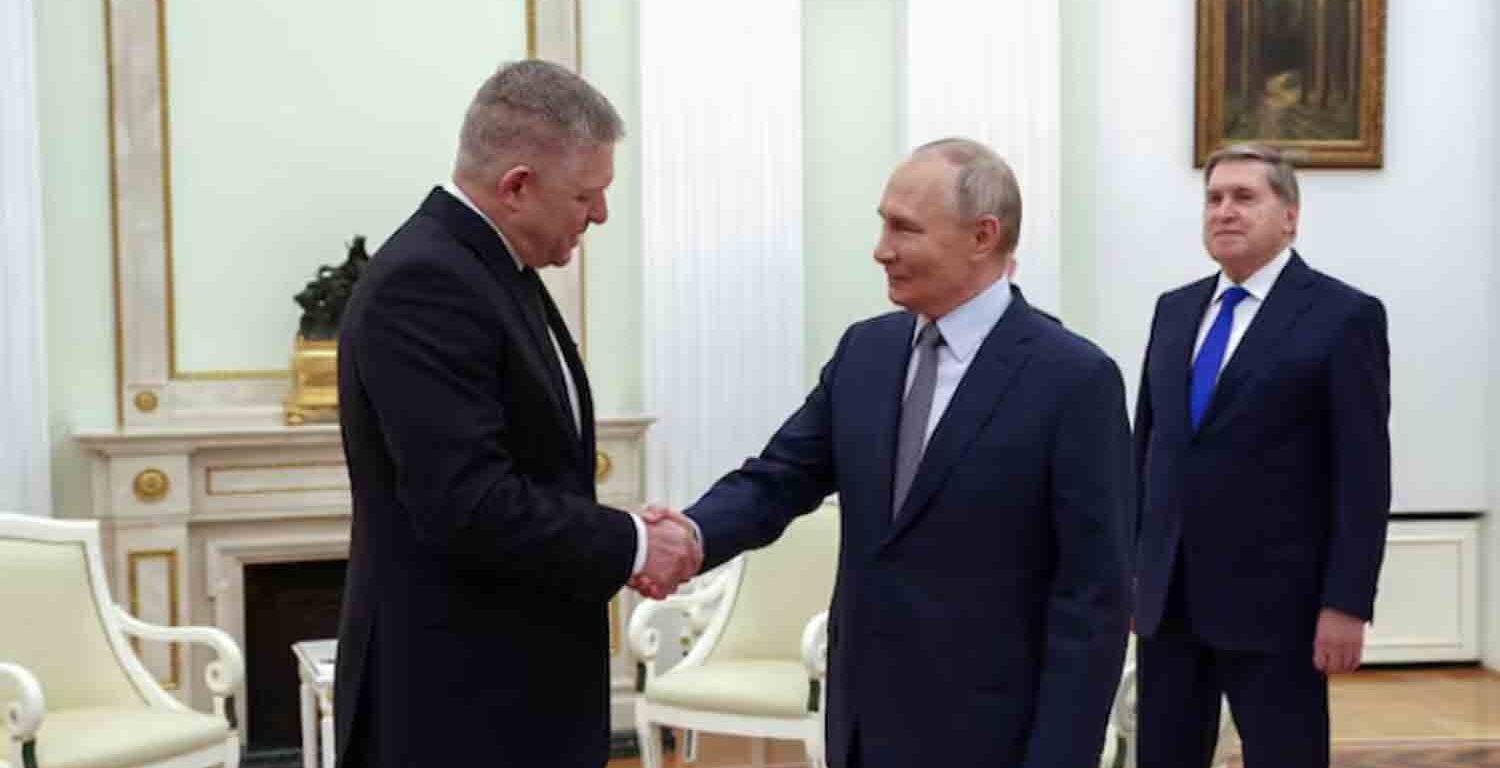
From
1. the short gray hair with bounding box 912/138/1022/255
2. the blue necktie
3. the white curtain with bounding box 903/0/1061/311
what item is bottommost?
the blue necktie

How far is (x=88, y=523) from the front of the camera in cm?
523

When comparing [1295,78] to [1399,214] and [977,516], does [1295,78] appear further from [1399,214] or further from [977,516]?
[977,516]

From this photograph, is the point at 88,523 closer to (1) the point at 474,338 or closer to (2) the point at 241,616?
(2) the point at 241,616

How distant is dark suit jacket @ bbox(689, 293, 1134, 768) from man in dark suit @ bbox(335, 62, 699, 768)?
39cm

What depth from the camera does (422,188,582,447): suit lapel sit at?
250 centimetres

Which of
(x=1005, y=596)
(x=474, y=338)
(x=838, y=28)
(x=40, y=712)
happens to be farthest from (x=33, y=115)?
(x=1005, y=596)

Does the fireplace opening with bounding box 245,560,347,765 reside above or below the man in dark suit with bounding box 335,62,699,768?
below

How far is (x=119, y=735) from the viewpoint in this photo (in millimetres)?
4676

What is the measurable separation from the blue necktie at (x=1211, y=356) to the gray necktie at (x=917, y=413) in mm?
1348

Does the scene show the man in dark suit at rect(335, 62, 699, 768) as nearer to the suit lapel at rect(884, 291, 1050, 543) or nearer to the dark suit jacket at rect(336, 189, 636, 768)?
the dark suit jacket at rect(336, 189, 636, 768)

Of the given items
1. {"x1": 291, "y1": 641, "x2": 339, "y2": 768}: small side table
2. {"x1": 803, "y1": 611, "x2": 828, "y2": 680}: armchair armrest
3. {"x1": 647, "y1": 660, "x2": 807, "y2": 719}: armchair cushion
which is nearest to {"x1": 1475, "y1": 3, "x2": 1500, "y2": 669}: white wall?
{"x1": 647, "y1": 660, "x2": 807, "y2": 719}: armchair cushion

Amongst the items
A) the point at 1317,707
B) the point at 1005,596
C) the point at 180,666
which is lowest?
the point at 180,666

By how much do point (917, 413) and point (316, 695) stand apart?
10.6 ft

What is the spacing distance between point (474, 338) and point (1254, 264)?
210cm
